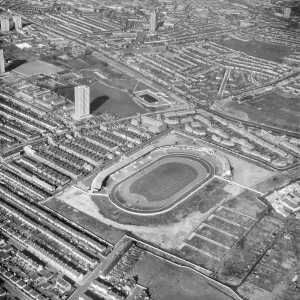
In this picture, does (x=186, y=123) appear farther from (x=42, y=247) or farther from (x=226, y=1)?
(x=226, y=1)

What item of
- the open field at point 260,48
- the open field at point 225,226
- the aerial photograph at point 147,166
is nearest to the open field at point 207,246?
the aerial photograph at point 147,166

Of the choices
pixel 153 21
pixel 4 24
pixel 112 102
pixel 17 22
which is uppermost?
pixel 153 21

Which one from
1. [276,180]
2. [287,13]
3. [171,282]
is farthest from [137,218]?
[287,13]

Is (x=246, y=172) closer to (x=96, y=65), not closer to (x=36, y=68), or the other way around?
(x=96, y=65)

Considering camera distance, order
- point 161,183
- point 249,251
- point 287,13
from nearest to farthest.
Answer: point 249,251 → point 161,183 → point 287,13

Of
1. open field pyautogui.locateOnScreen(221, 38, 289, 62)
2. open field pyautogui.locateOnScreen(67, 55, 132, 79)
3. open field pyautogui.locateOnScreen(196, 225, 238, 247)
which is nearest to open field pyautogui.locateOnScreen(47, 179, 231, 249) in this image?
open field pyautogui.locateOnScreen(196, 225, 238, 247)

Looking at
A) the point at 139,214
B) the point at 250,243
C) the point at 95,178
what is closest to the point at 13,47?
the point at 95,178

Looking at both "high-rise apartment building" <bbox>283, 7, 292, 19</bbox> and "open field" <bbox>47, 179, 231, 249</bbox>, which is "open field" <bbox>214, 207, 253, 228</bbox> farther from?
"high-rise apartment building" <bbox>283, 7, 292, 19</bbox>
